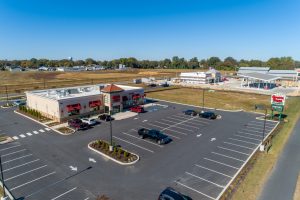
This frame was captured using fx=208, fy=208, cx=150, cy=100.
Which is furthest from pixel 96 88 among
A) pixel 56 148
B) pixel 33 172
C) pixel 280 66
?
pixel 280 66

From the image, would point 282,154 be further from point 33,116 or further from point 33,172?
point 33,116

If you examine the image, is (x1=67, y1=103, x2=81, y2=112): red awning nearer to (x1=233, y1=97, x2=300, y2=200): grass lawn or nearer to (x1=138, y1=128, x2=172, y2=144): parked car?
(x1=138, y1=128, x2=172, y2=144): parked car

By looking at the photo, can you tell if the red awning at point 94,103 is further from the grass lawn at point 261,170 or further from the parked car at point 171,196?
the grass lawn at point 261,170

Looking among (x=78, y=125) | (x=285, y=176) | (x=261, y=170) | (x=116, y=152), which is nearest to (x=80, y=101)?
(x=78, y=125)

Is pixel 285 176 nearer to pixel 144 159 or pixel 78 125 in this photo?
pixel 144 159

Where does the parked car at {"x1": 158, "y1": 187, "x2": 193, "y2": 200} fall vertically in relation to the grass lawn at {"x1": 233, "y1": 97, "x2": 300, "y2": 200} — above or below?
above

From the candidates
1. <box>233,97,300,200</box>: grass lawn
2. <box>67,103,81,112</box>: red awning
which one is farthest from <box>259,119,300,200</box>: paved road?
<box>67,103,81,112</box>: red awning
